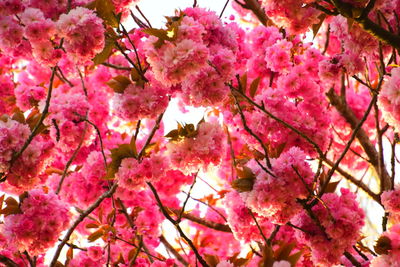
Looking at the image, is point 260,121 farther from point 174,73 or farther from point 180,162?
point 174,73

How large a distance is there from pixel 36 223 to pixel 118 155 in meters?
0.63

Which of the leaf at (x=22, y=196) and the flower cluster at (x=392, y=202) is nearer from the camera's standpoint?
the flower cluster at (x=392, y=202)

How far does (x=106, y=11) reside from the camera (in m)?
2.46

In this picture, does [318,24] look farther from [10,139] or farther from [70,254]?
[70,254]

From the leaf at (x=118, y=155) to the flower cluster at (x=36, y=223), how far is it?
18.2 inches

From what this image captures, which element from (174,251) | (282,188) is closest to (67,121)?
(174,251)

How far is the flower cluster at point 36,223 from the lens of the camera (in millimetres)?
2586

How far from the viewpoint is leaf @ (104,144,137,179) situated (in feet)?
7.97

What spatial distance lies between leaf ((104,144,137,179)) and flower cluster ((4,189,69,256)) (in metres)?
0.46

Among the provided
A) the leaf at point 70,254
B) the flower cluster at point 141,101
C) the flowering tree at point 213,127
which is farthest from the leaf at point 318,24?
the leaf at point 70,254

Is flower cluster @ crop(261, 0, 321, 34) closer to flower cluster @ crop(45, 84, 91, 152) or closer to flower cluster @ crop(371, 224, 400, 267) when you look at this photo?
flower cluster @ crop(371, 224, 400, 267)

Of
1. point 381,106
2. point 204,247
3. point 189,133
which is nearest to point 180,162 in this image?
point 189,133

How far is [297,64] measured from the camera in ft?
10.3

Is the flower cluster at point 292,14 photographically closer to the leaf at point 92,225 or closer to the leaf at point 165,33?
the leaf at point 165,33
